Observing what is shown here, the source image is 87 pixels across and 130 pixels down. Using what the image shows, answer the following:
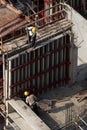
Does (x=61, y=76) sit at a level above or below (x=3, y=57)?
below

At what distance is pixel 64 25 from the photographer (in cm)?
3697

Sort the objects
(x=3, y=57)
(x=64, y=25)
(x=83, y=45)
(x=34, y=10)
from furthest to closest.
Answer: (x=34, y=10), (x=83, y=45), (x=64, y=25), (x=3, y=57)

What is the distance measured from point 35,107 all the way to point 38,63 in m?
2.75

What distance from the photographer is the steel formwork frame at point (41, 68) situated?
117 ft

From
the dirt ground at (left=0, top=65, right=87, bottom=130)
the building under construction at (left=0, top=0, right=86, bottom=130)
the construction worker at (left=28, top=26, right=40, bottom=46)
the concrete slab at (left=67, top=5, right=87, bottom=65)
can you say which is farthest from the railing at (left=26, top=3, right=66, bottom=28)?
the dirt ground at (left=0, top=65, right=87, bottom=130)

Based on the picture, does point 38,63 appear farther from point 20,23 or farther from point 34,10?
point 34,10

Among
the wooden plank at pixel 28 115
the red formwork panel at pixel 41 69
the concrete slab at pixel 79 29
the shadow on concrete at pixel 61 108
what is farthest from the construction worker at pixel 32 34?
the shadow on concrete at pixel 61 108

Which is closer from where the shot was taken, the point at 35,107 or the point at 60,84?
the point at 35,107

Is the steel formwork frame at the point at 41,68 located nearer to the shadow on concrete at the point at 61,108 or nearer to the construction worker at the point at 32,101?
the construction worker at the point at 32,101

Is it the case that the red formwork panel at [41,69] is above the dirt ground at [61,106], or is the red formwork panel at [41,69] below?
above

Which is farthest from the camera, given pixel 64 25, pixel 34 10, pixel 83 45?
pixel 34 10

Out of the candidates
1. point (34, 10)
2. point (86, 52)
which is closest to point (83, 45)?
point (86, 52)

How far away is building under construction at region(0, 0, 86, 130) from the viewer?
35.4m

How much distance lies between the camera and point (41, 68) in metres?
37.0
